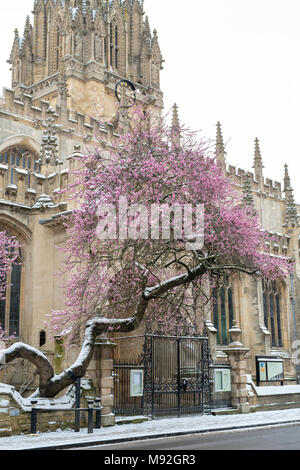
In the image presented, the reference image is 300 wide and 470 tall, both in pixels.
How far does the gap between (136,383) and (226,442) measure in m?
4.60

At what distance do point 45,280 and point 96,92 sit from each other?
1890 cm

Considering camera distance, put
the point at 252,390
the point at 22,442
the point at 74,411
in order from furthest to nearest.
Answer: the point at 252,390 → the point at 74,411 → the point at 22,442

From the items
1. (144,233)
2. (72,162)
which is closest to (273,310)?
(72,162)

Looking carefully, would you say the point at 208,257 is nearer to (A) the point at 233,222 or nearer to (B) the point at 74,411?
(A) the point at 233,222

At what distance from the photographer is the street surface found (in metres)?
9.96

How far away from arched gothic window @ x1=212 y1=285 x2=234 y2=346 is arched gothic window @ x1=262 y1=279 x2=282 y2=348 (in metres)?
3.12

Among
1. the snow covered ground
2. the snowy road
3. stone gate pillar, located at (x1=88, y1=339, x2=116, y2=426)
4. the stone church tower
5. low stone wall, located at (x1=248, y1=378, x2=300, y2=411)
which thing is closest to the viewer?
the snowy road

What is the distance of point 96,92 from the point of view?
119 feet

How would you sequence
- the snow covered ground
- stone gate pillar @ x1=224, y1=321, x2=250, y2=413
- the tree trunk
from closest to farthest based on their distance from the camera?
the snow covered ground → the tree trunk → stone gate pillar @ x1=224, y1=321, x2=250, y2=413

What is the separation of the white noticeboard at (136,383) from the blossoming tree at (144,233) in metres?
A: 1.35

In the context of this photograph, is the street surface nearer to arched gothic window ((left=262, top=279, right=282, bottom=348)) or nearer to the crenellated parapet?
arched gothic window ((left=262, top=279, right=282, bottom=348))

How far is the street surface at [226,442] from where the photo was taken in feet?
32.7

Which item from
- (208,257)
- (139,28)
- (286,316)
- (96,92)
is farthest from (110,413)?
(139,28)

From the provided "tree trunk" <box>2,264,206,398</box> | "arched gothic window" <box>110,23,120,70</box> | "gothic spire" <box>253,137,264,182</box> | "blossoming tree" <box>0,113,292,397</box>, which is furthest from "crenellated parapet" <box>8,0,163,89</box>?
"tree trunk" <box>2,264,206,398</box>
